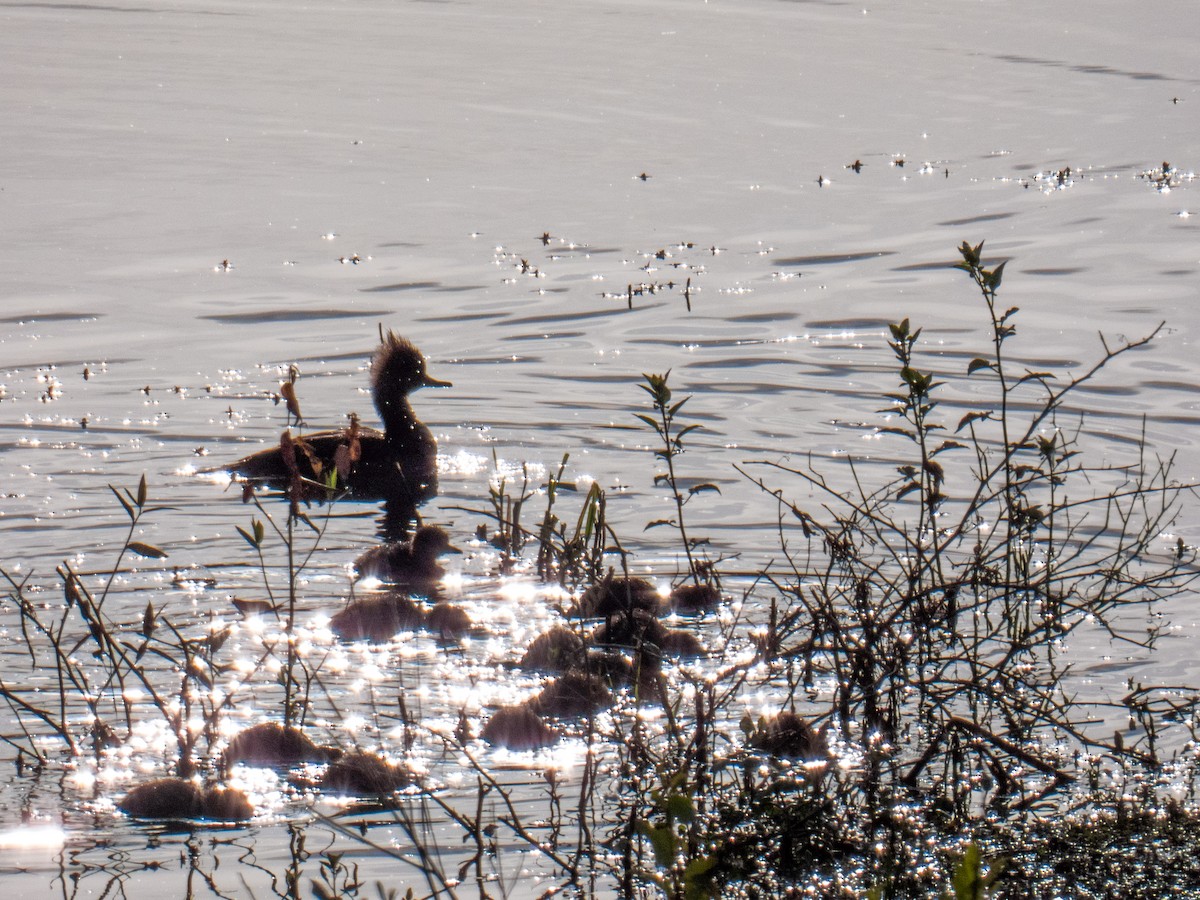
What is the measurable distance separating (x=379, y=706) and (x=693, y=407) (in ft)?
17.0

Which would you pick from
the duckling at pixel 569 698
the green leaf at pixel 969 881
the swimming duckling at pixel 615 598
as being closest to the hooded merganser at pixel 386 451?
the swimming duckling at pixel 615 598

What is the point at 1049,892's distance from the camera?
511 centimetres

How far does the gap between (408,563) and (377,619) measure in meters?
1.04

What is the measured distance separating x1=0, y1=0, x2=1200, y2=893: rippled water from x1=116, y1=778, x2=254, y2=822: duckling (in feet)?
0.32

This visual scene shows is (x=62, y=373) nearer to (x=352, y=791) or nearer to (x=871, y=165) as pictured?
(x=352, y=791)

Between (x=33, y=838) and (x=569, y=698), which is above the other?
(x=569, y=698)

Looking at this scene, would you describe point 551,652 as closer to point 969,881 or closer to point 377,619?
point 377,619

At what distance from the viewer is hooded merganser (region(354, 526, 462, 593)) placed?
8.50 meters

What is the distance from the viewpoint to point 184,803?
18.6 feet

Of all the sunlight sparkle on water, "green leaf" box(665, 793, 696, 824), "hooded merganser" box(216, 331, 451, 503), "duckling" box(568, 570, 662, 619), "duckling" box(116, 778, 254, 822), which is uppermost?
"hooded merganser" box(216, 331, 451, 503)

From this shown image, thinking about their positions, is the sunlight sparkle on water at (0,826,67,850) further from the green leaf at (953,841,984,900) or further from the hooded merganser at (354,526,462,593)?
the green leaf at (953,841,984,900)

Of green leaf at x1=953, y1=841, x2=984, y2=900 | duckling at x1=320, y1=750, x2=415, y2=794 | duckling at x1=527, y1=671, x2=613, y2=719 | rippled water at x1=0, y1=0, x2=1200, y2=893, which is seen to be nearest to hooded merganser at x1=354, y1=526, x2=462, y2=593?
rippled water at x1=0, y1=0, x2=1200, y2=893

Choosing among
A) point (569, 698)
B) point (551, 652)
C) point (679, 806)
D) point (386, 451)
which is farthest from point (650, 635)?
point (386, 451)

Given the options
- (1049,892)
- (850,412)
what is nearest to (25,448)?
(850,412)
